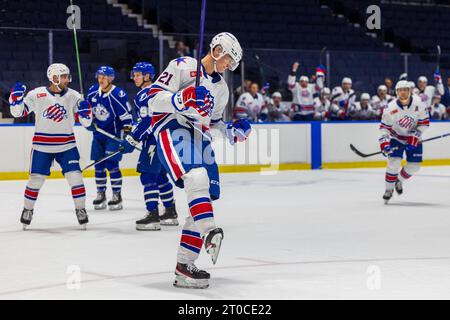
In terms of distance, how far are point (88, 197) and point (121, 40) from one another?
4.64 m

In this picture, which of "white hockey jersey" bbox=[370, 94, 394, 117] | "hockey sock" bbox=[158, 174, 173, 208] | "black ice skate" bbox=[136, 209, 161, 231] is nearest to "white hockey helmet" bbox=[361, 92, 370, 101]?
"white hockey jersey" bbox=[370, 94, 394, 117]

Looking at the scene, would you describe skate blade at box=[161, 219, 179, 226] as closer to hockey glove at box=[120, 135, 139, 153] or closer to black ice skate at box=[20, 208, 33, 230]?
hockey glove at box=[120, 135, 139, 153]

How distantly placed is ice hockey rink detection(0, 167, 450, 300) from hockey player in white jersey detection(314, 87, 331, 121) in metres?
5.22

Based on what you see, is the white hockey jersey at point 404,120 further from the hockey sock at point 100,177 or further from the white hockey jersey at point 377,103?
the white hockey jersey at point 377,103

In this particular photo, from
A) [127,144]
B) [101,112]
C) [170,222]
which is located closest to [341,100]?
[101,112]

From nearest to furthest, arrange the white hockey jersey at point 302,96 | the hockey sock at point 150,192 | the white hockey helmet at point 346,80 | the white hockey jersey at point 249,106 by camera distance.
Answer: the hockey sock at point 150,192, the white hockey jersey at point 249,106, the white hockey jersey at point 302,96, the white hockey helmet at point 346,80

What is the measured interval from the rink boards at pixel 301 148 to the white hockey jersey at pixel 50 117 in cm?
538

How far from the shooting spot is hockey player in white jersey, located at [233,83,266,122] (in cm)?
1498

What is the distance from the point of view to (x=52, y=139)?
7645mm

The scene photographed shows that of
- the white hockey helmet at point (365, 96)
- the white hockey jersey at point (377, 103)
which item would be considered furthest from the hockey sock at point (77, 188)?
the white hockey jersey at point (377, 103)

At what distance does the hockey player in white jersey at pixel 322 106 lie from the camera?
16.2m

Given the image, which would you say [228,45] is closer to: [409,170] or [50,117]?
[50,117]

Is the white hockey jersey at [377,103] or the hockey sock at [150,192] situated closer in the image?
the hockey sock at [150,192]
